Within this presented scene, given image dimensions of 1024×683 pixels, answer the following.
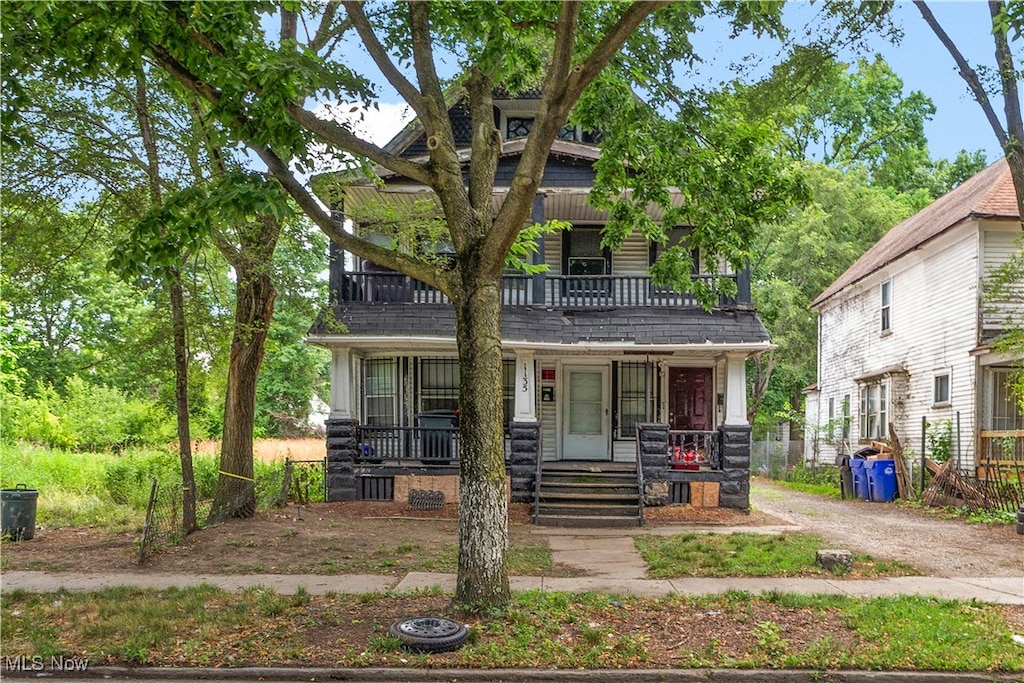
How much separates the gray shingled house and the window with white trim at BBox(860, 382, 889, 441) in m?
8.32

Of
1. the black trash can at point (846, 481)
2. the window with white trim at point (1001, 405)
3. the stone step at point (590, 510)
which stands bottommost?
the black trash can at point (846, 481)

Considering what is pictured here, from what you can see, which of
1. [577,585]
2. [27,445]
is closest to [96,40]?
[577,585]

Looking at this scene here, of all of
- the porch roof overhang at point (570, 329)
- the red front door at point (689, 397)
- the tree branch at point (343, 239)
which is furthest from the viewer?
the red front door at point (689, 397)

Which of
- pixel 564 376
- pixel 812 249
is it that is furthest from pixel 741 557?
pixel 812 249

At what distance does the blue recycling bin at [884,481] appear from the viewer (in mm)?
19109

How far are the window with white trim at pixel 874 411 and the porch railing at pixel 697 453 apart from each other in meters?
9.07

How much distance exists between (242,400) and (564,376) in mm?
6907

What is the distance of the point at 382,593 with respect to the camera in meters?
7.93

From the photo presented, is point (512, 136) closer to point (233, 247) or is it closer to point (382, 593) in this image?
point (233, 247)

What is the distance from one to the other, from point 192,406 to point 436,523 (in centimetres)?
1824

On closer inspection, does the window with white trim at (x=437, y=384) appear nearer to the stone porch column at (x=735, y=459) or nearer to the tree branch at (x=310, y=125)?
the stone porch column at (x=735, y=459)

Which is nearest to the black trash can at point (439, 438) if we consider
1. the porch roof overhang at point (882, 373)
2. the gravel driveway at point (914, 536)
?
the gravel driveway at point (914, 536)

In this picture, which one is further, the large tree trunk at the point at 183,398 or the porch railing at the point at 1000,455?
the porch railing at the point at 1000,455

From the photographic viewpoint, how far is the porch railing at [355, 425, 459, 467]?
1547 cm
